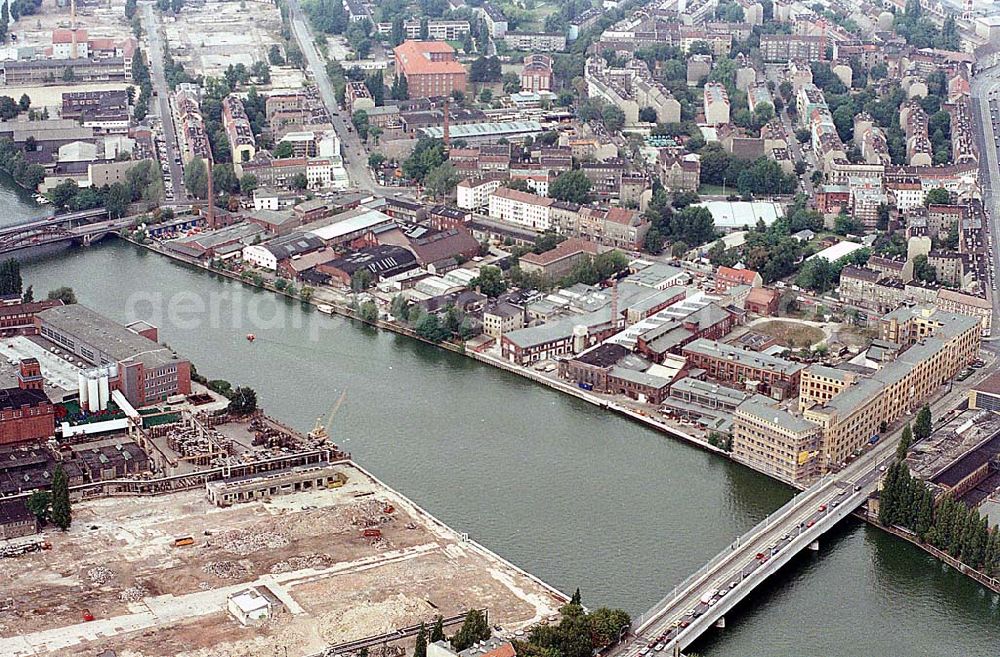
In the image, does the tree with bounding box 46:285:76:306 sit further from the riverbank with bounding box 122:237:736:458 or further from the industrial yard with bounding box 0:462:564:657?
the industrial yard with bounding box 0:462:564:657

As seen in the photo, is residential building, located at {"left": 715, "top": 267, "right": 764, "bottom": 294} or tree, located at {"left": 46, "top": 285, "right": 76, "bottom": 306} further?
residential building, located at {"left": 715, "top": 267, "right": 764, "bottom": 294}

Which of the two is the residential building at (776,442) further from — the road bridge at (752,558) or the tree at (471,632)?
the tree at (471,632)

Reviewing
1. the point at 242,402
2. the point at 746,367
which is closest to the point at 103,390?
the point at 242,402

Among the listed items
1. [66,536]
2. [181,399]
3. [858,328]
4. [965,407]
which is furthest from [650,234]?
[66,536]

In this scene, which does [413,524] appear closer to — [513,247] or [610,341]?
[610,341]

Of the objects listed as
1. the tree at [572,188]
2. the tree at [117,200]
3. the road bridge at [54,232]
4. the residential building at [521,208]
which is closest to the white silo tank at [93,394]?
the road bridge at [54,232]

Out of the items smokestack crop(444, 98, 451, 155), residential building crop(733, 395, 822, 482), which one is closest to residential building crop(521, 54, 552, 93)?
smokestack crop(444, 98, 451, 155)
